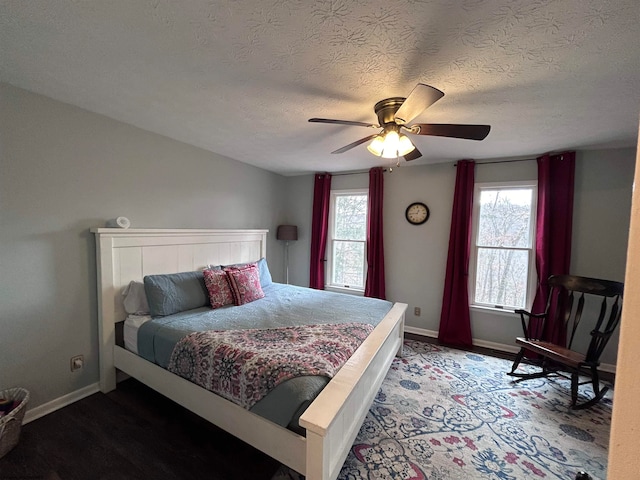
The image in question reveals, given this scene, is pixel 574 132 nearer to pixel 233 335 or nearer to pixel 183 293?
pixel 233 335

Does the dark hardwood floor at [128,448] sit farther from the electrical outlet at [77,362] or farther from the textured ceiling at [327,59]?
the textured ceiling at [327,59]

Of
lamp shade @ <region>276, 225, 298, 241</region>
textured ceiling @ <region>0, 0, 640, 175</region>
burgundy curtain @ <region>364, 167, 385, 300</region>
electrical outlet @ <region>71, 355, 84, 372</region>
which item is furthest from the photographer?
lamp shade @ <region>276, 225, 298, 241</region>

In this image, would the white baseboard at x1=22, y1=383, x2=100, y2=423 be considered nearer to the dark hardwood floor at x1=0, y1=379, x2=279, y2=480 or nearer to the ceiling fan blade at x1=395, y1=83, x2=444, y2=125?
the dark hardwood floor at x1=0, y1=379, x2=279, y2=480

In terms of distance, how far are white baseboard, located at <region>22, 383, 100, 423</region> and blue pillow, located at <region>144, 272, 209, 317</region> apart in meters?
0.83

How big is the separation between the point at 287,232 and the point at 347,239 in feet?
3.24

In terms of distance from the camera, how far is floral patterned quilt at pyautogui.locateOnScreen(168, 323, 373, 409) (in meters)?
1.55

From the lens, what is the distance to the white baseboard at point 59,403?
1.97 meters

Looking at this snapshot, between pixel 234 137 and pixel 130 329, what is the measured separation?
2029mm

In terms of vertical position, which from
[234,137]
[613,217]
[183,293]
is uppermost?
[234,137]

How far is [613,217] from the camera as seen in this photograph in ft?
9.29

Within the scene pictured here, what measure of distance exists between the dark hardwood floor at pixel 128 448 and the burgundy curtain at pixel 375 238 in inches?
103

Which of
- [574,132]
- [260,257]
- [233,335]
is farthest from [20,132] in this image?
[574,132]

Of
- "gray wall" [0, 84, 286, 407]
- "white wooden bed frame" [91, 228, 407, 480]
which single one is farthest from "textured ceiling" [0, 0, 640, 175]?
"white wooden bed frame" [91, 228, 407, 480]

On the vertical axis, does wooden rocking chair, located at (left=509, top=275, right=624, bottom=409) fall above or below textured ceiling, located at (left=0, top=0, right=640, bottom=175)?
below
